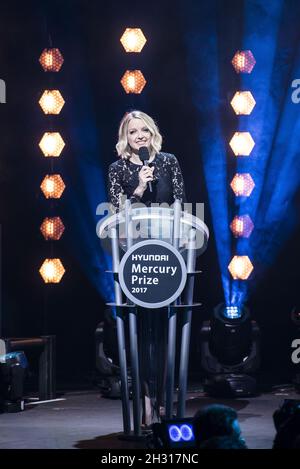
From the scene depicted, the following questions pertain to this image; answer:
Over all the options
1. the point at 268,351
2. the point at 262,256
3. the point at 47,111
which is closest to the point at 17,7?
the point at 47,111

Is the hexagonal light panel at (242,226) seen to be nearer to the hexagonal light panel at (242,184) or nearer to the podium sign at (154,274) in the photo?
the hexagonal light panel at (242,184)

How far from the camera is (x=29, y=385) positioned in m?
7.50

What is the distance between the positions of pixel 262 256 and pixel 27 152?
191 centimetres

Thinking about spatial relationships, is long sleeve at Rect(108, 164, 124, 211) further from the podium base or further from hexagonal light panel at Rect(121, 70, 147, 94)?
hexagonal light panel at Rect(121, 70, 147, 94)

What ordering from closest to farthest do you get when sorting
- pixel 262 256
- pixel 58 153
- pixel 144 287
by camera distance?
1. pixel 144 287
2. pixel 58 153
3. pixel 262 256

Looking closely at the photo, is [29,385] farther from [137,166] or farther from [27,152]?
[137,166]

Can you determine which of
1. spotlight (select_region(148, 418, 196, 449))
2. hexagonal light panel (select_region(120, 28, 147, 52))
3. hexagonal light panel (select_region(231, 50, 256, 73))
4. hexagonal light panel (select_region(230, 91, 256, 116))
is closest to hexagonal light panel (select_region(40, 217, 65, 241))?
hexagonal light panel (select_region(120, 28, 147, 52))

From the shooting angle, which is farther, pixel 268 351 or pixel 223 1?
pixel 268 351

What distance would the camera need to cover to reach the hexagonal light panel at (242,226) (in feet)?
23.8

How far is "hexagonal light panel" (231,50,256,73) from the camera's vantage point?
7.14m

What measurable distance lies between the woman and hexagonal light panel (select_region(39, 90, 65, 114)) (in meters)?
2.31
